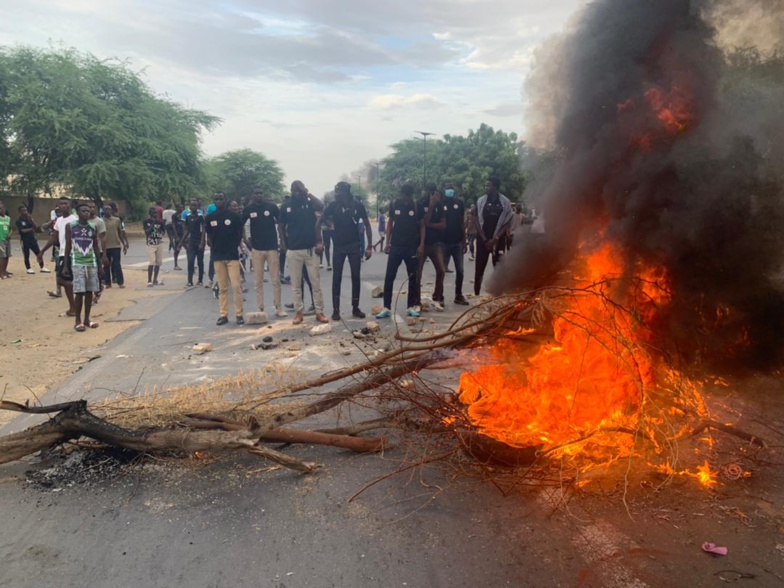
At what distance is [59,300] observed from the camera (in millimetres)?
10453

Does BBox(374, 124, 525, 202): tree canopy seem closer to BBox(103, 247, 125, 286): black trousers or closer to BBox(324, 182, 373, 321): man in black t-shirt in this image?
BBox(103, 247, 125, 286): black trousers

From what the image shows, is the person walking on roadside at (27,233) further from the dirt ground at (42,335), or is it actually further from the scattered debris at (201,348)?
the scattered debris at (201,348)

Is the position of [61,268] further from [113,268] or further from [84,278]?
[113,268]

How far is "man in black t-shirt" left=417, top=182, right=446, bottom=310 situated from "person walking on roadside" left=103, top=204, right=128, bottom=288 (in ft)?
21.7

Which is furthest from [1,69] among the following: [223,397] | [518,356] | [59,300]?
[518,356]

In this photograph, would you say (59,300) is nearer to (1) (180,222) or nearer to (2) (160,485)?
(1) (180,222)

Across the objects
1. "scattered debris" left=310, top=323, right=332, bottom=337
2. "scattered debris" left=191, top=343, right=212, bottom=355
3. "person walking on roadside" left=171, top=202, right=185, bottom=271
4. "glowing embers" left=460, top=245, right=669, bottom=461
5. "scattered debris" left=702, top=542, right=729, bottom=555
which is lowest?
"scattered debris" left=702, top=542, right=729, bottom=555

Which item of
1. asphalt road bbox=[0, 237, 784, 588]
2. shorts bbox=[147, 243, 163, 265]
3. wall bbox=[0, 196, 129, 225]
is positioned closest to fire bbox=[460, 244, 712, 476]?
asphalt road bbox=[0, 237, 784, 588]

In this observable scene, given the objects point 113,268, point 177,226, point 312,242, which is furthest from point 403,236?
point 177,226

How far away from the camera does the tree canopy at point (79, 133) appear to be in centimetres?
2845

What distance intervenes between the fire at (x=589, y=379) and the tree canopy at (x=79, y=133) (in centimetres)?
3062

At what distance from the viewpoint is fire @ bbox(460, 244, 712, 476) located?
3.47 meters

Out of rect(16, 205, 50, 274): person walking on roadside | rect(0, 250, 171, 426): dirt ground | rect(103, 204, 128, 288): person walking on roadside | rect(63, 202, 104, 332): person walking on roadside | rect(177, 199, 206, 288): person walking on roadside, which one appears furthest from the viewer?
rect(16, 205, 50, 274): person walking on roadside

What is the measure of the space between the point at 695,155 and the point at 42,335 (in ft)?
27.7
